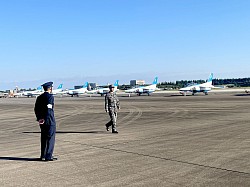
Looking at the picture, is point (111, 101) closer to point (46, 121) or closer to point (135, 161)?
point (46, 121)

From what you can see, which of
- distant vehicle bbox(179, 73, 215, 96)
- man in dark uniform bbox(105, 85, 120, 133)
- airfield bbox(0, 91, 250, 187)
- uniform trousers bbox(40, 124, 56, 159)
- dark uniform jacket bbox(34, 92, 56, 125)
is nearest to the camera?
airfield bbox(0, 91, 250, 187)

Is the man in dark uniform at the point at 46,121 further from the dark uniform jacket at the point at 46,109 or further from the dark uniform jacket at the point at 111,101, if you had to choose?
the dark uniform jacket at the point at 111,101

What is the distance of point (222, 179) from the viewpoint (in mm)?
5723

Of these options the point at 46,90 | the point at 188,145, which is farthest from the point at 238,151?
the point at 46,90

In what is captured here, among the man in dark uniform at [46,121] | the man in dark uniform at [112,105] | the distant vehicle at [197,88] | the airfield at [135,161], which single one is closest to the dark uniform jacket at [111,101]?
the man in dark uniform at [112,105]

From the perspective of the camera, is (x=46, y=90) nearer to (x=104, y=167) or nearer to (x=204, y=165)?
(x=104, y=167)

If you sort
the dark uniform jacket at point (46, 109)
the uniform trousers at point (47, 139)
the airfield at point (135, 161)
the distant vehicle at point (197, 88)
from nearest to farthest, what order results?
1. the airfield at point (135, 161)
2. the uniform trousers at point (47, 139)
3. the dark uniform jacket at point (46, 109)
4. the distant vehicle at point (197, 88)

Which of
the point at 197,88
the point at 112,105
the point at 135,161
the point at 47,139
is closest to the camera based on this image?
the point at 135,161

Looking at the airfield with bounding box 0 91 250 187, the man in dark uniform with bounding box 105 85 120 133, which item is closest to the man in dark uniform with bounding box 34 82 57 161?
the airfield with bounding box 0 91 250 187

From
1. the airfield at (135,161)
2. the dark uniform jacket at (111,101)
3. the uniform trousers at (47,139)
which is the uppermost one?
the dark uniform jacket at (111,101)

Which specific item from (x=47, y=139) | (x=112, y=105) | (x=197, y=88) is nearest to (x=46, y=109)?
(x=47, y=139)

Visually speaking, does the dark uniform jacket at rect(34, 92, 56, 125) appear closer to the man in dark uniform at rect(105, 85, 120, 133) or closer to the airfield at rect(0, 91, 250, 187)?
the airfield at rect(0, 91, 250, 187)

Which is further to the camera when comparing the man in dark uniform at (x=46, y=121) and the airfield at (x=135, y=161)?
the man in dark uniform at (x=46, y=121)

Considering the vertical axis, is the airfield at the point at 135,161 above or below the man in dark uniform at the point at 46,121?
below
